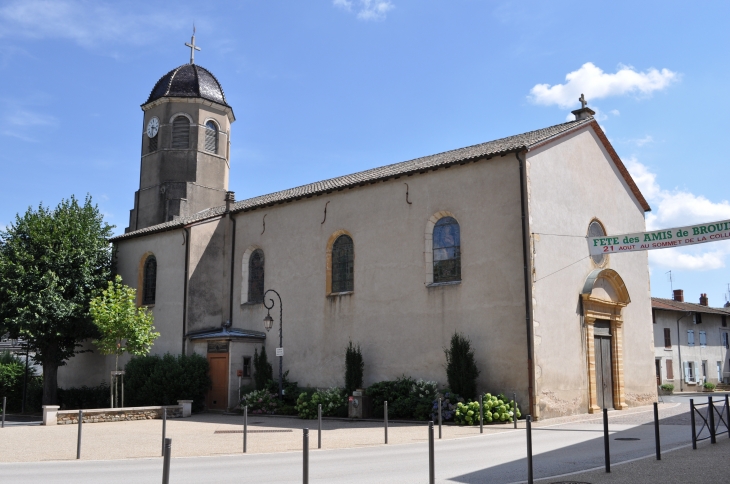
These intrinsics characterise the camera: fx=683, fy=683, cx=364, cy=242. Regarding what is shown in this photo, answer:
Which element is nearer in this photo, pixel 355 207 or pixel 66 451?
pixel 66 451

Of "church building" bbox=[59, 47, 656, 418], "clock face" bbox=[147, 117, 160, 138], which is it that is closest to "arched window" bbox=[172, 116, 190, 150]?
"clock face" bbox=[147, 117, 160, 138]

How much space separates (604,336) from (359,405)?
28.1 feet

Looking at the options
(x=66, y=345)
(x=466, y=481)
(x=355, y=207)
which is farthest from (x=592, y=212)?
(x=66, y=345)

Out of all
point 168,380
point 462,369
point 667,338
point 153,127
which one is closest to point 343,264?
point 462,369

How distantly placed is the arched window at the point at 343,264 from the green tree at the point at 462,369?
499 centimetres

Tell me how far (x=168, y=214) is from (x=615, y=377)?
20788mm

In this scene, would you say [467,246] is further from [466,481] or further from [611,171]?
[466,481]

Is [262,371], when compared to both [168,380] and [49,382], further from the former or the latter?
[49,382]

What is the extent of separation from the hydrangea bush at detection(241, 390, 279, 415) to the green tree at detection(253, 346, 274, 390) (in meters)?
0.86

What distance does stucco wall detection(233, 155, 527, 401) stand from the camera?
1925 cm

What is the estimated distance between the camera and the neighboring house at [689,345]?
41.7m

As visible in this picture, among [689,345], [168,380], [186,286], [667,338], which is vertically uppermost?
[186,286]

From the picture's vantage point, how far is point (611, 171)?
24828 mm

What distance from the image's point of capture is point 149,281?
2838 cm
